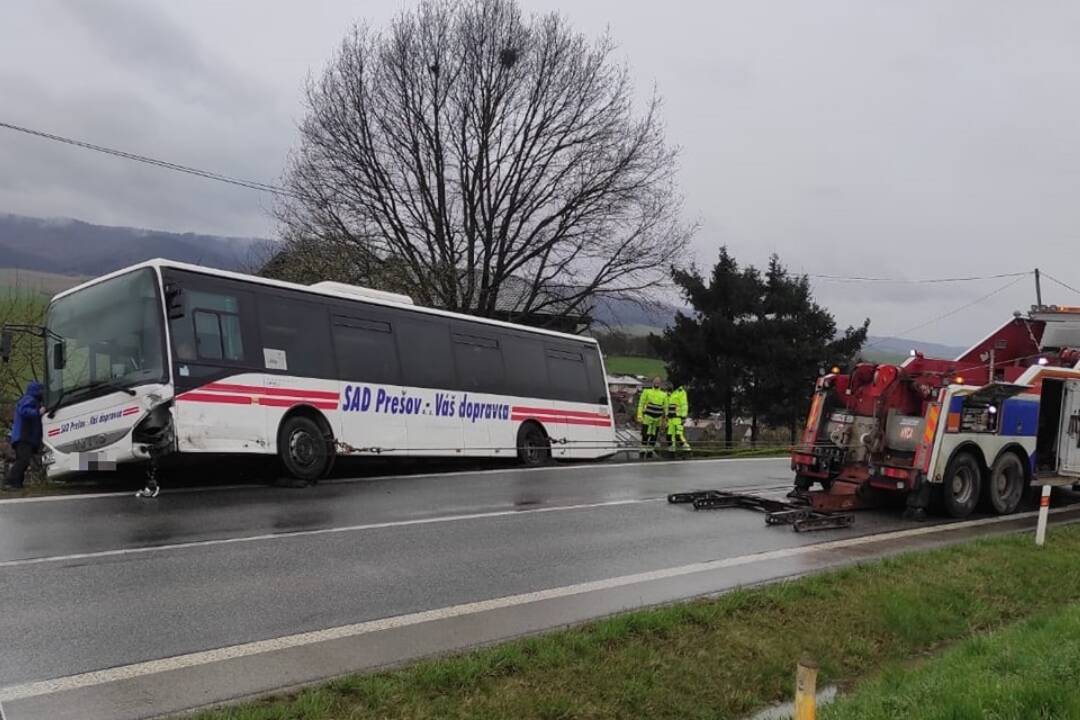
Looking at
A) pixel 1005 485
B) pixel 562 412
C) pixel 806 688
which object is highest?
pixel 806 688

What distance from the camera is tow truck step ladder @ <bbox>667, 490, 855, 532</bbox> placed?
10.2m

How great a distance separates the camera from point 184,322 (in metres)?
11.0

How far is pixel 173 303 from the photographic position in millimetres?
10750

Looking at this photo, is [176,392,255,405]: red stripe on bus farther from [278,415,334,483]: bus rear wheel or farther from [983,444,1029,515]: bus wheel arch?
[983,444,1029,515]: bus wheel arch

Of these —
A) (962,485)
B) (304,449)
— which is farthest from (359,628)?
(962,485)

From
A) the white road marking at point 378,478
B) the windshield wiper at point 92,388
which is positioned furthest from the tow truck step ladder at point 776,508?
the windshield wiper at point 92,388

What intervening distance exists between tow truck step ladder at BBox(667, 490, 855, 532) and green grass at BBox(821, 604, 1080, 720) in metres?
4.09

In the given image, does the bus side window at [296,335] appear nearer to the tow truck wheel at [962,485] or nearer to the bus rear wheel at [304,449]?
the bus rear wheel at [304,449]

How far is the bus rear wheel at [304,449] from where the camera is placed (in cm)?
1199

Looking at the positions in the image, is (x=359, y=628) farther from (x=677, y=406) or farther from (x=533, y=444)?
(x=677, y=406)

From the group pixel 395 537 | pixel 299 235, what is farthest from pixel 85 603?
pixel 299 235

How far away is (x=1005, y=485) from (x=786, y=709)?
8682 mm

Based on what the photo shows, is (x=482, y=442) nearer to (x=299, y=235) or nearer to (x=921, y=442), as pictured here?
(x=921, y=442)

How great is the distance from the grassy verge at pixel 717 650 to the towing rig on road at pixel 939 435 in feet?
9.11
